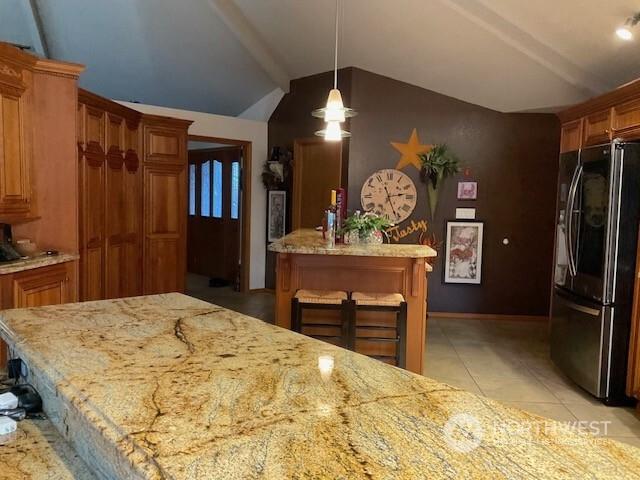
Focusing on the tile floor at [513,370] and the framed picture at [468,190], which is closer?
the tile floor at [513,370]

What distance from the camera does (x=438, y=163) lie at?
5.33m

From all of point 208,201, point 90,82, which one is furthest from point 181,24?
point 208,201

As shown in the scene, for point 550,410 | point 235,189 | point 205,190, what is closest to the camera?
point 550,410

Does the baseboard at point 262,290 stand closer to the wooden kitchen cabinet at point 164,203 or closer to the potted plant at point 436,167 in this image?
the wooden kitchen cabinet at point 164,203

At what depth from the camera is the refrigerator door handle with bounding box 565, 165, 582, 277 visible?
11.4 ft

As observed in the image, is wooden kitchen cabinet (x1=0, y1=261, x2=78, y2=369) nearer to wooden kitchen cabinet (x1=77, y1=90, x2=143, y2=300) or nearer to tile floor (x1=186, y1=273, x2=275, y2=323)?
wooden kitchen cabinet (x1=77, y1=90, x2=143, y2=300)

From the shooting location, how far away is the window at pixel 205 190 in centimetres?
753

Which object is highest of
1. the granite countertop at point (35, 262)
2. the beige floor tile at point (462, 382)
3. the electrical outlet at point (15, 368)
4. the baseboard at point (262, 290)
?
the granite countertop at point (35, 262)

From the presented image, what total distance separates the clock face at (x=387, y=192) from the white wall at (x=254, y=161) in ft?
5.30

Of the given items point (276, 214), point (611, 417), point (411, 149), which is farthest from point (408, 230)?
point (611, 417)

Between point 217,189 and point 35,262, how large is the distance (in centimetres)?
433
